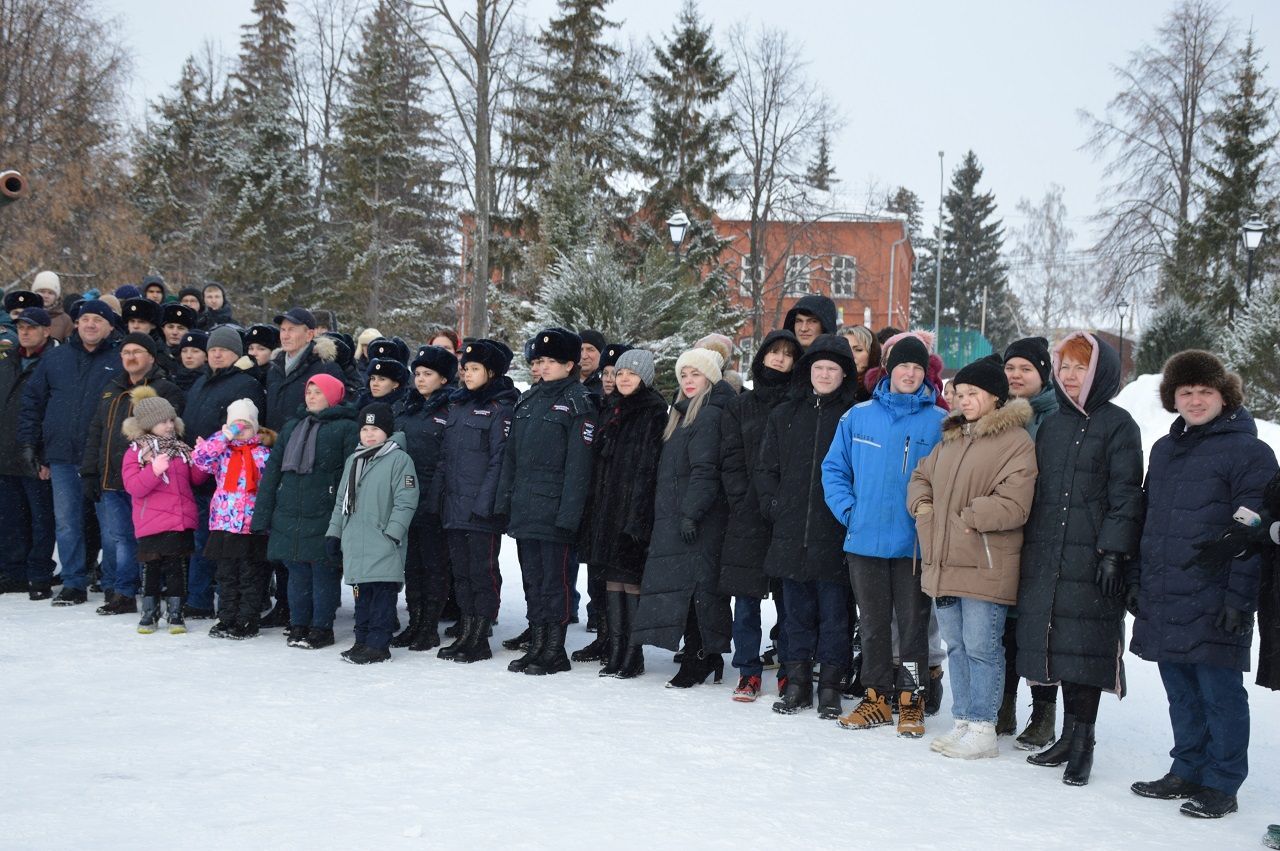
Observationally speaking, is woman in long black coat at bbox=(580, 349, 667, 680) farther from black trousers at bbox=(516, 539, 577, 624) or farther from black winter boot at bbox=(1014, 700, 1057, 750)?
black winter boot at bbox=(1014, 700, 1057, 750)

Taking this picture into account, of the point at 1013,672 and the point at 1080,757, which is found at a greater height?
the point at 1013,672

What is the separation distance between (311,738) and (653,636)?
7.59 feet

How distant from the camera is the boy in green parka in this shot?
718 cm

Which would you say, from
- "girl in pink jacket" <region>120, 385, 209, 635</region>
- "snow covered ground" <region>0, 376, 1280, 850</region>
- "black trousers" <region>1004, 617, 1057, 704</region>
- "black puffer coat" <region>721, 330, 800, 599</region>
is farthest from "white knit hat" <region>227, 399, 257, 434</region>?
"black trousers" <region>1004, 617, 1057, 704</region>

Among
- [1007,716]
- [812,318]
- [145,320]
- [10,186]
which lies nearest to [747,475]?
[812,318]

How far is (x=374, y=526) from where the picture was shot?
285 inches

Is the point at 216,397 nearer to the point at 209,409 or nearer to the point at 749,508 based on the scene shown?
the point at 209,409

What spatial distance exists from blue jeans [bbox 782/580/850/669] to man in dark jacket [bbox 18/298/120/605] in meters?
5.96

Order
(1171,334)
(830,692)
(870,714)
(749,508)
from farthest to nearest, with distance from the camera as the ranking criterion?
(1171,334) → (749,508) → (830,692) → (870,714)

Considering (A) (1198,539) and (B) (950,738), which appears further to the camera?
(B) (950,738)

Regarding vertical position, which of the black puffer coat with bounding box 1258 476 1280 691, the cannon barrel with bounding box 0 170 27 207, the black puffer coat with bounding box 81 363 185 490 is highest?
the cannon barrel with bounding box 0 170 27 207

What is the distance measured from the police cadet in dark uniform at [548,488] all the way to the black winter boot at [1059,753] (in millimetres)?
3087

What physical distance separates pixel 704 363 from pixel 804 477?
113 cm

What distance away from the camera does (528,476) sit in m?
7.18
